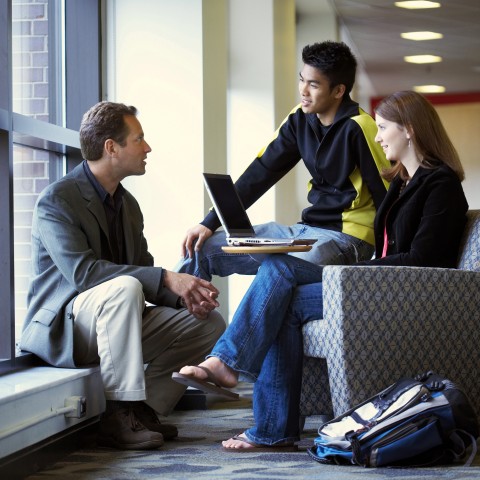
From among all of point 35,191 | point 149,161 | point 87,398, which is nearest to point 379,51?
point 149,161

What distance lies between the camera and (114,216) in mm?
3799

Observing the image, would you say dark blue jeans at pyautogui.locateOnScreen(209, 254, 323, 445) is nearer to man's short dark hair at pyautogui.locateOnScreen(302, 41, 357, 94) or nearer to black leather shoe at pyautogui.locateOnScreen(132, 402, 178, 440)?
black leather shoe at pyautogui.locateOnScreen(132, 402, 178, 440)

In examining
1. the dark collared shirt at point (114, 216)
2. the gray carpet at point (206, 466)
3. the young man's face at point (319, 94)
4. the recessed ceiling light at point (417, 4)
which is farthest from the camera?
the recessed ceiling light at point (417, 4)

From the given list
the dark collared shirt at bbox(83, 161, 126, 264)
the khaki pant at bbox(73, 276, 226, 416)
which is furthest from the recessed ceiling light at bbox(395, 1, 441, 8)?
the khaki pant at bbox(73, 276, 226, 416)

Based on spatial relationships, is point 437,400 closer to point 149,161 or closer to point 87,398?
point 87,398

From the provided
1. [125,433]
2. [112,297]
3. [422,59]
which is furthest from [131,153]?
[422,59]

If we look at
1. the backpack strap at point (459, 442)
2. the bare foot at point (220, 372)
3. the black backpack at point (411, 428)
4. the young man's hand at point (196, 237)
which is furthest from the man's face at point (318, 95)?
the backpack strap at point (459, 442)

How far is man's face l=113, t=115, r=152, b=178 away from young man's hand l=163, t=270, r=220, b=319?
18.3 inches

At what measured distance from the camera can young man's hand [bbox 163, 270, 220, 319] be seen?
356 centimetres

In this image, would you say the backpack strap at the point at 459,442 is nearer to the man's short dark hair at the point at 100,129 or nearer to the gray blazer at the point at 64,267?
the gray blazer at the point at 64,267

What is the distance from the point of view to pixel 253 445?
3.35 m

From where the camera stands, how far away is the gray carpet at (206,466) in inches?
115

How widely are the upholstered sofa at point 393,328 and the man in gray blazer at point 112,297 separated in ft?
1.80

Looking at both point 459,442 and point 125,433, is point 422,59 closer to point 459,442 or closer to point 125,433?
point 125,433
